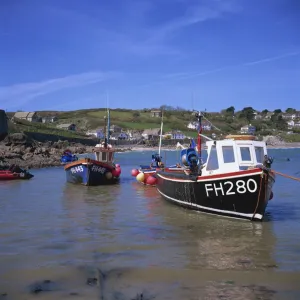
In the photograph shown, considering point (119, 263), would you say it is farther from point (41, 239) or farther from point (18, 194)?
point (18, 194)

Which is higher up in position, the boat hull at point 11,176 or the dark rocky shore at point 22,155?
Answer: the dark rocky shore at point 22,155

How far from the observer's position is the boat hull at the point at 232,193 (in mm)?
12945

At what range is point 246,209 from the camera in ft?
44.3

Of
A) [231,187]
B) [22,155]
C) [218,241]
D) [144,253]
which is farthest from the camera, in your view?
[22,155]

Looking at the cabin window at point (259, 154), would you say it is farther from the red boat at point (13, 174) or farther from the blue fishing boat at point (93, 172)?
the red boat at point (13, 174)

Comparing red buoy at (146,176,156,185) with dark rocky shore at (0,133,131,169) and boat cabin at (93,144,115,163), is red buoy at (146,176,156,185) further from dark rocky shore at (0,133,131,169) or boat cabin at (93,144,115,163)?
dark rocky shore at (0,133,131,169)

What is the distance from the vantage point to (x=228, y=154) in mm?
14477

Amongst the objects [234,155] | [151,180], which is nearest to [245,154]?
[234,155]

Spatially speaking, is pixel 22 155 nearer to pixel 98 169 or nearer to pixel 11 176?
pixel 11 176

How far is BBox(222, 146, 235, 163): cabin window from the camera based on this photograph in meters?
14.4

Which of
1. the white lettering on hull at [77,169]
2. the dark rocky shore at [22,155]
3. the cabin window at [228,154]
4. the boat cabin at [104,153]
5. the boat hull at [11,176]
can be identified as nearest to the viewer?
the cabin window at [228,154]

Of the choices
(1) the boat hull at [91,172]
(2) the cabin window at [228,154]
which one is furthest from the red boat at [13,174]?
(2) the cabin window at [228,154]

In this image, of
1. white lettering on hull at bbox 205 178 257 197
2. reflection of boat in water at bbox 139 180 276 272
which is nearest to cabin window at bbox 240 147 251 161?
white lettering on hull at bbox 205 178 257 197

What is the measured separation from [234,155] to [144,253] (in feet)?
19.0
